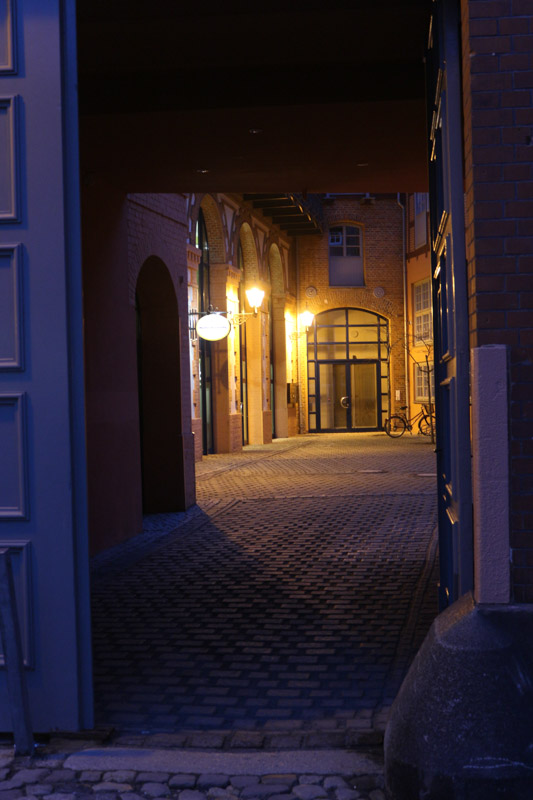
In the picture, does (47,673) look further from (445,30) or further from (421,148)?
(421,148)

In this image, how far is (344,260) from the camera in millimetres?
29547

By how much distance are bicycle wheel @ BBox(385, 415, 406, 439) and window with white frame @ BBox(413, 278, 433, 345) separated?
2391 millimetres

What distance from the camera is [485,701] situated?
297 centimetres

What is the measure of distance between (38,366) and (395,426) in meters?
25.4

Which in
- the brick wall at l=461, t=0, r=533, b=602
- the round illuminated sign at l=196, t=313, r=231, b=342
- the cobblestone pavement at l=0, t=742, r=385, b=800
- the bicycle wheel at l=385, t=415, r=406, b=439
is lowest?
the cobblestone pavement at l=0, t=742, r=385, b=800

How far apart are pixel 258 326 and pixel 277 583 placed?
56.7 feet

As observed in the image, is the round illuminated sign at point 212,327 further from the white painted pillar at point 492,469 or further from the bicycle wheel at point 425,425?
the white painted pillar at point 492,469

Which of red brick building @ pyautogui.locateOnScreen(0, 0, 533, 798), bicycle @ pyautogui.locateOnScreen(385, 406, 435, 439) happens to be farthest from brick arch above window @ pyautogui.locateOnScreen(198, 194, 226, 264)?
red brick building @ pyautogui.locateOnScreen(0, 0, 533, 798)

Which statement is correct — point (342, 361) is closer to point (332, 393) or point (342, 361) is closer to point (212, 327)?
point (332, 393)

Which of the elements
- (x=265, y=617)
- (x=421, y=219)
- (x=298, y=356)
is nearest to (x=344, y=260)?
(x=421, y=219)

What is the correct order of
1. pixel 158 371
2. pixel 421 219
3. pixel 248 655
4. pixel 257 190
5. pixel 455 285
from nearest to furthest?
pixel 455 285 → pixel 248 655 → pixel 257 190 → pixel 158 371 → pixel 421 219

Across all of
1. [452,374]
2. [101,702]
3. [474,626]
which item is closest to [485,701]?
[474,626]

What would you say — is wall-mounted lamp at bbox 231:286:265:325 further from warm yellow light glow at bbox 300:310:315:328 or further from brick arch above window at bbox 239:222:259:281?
warm yellow light glow at bbox 300:310:315:328

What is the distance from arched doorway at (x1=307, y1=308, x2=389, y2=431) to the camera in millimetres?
29781
